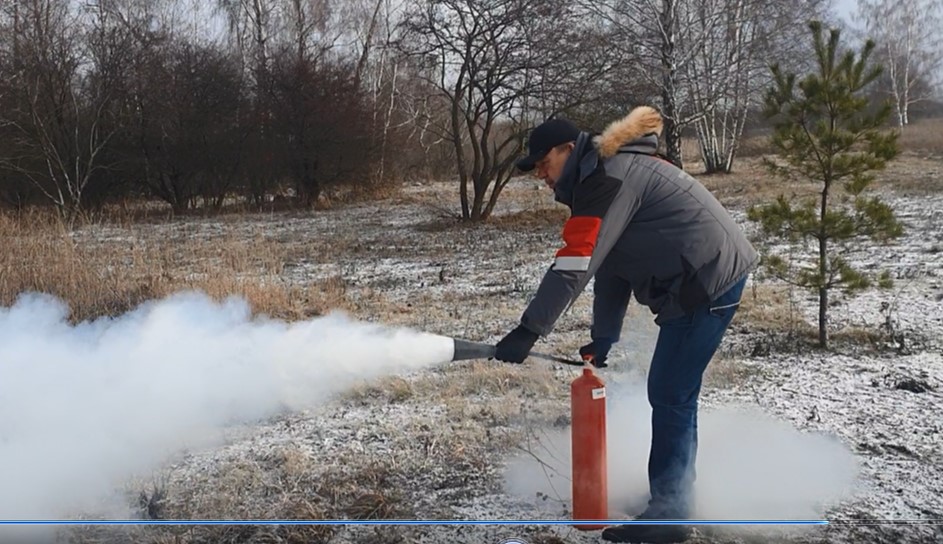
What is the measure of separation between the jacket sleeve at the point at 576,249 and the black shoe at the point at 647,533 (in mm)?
1059

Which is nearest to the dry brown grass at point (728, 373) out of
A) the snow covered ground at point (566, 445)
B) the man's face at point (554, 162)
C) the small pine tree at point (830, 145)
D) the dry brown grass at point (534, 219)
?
the snow covered ground at point (566, 445)

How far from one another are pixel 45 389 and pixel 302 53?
2476 cm

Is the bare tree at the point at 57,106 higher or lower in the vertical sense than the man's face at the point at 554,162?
higher

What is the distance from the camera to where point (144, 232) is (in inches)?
722

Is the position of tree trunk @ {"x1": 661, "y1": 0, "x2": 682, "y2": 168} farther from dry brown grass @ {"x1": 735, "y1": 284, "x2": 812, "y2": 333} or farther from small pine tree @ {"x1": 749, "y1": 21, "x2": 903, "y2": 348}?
small pine tree @ {"x1": 749, "y1": 21, "x2": 903, "y2": 348}

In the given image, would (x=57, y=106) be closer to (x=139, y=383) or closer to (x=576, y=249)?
(x=139, y=383)

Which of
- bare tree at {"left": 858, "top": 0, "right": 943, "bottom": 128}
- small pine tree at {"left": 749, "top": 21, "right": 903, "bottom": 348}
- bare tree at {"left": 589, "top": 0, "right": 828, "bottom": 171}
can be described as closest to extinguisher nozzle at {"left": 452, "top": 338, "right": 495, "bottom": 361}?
small pine tree at {"left": 749, "top": 21, "right": 903, "bottom": 348}

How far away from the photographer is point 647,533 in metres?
3.70

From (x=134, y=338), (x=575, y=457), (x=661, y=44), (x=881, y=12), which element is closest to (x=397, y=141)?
(x=661, y=44)

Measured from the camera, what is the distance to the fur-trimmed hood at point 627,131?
3465mm

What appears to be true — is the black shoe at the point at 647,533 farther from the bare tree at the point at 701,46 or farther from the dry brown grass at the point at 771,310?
the bare tree at the point at 701,46

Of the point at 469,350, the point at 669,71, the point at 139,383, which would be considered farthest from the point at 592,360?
the point at 669,71

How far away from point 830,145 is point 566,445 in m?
3.76

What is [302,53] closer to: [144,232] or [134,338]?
[144,232]
